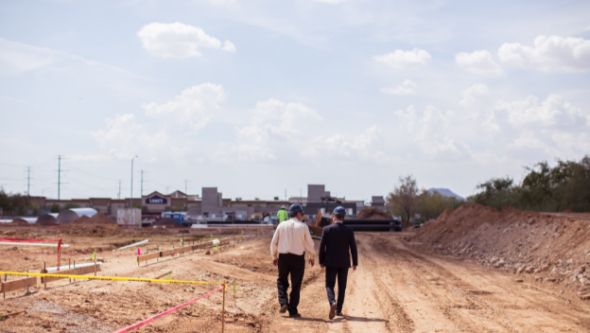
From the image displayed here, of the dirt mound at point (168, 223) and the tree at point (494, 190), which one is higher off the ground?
the tree at point (494, 190)

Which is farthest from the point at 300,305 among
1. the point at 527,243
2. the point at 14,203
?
the point at 14,203

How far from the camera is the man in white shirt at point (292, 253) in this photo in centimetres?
813

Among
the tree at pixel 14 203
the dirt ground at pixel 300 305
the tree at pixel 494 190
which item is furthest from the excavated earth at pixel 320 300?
the tree at pixel 14 203

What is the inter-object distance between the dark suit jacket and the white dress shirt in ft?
1.22

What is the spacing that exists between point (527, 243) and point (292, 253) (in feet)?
48.4

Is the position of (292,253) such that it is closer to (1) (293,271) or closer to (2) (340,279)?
(1) (293,271)

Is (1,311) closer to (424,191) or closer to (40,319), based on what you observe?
(40,319)

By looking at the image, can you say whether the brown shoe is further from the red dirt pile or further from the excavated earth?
the red dirt pile

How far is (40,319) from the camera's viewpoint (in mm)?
5992

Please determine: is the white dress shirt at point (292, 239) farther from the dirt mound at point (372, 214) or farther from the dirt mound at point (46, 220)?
the dirt mound at point (46, 220)

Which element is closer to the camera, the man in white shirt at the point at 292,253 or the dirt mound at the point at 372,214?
the man in white shirt at the point at 292,253

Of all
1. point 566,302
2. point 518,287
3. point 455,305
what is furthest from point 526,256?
point 455,305

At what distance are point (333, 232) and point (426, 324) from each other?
2.22m

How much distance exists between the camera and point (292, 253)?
813cm
